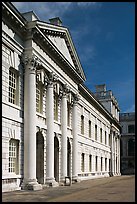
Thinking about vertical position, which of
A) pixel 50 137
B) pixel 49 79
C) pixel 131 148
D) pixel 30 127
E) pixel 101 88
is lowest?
pixel 131 148

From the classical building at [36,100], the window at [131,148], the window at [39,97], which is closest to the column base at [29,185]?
the classical building at [36,100]

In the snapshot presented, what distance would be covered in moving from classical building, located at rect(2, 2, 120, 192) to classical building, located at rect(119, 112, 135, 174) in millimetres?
55628

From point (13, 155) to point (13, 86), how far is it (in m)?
3.95

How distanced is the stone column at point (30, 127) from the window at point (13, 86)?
2.17 feet

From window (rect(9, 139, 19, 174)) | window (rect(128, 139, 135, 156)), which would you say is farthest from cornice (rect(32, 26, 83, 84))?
window (rect(128, 139, 135, 156))

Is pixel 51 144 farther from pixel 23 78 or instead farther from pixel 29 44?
pixel 29 44

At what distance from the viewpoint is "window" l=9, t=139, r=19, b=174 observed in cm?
1940

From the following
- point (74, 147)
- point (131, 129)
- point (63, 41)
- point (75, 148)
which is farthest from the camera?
point (131, 129)

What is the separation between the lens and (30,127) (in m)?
20.5

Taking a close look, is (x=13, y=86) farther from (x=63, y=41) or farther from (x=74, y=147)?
(x=74, y=147)

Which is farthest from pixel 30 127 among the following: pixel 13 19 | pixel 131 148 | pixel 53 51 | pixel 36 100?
pixel 131 148

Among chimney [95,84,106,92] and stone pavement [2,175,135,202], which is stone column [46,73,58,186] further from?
chimney [95,84,106,92]

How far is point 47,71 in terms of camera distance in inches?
945

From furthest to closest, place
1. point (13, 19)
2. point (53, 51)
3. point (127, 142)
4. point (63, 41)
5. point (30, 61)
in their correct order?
point (127, 142), point (63, 41), point (53, 51), point (30, 61), point (13, 19)
